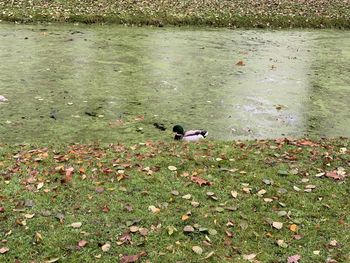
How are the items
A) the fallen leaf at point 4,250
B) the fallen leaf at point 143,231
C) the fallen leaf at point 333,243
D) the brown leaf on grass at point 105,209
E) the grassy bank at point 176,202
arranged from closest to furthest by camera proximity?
1. the fallen leaf at point 4,250
2. the grassy bank at point 176,202
3. the fallen leaf at point 333,243
4. the fallen leaf at point 143,231
5. the brown leaf on grass at point 105,209

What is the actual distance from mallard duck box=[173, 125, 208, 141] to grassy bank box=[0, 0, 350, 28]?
457 inches

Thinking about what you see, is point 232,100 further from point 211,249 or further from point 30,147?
point 211,249

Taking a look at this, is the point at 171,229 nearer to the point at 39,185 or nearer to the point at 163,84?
the point at 39,185

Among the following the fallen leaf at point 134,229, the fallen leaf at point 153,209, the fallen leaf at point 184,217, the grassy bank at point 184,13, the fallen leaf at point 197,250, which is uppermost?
the grassy bank at point 184,13

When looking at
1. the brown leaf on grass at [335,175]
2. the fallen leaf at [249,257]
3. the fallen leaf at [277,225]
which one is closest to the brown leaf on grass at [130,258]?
the fallen leaf at [249,257]

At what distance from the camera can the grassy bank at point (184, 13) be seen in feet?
62.3

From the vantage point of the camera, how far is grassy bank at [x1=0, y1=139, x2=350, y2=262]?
5.29 metres

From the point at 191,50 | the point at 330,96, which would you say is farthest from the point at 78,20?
the point at 330,96

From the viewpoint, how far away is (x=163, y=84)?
1184cm

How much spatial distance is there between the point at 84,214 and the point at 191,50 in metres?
10.3

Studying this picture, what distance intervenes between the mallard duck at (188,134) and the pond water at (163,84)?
0.80 feet

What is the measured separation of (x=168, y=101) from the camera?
10.6m

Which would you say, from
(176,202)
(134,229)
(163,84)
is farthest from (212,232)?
(163,84)

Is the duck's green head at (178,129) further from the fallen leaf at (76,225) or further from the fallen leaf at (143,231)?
the fallen leaf at (76,225)
